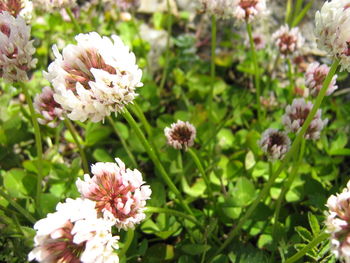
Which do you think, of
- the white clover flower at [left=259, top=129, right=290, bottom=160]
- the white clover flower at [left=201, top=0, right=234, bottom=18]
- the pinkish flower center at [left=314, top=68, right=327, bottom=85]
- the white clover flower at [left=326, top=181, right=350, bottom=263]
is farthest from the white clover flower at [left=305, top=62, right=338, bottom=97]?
the white clover flower at [left=326, top=181, right=350, bottom=263]

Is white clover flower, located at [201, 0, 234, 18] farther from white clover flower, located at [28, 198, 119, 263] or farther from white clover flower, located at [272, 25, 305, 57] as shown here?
white clover flower, located at [28, 198, 119, 263]

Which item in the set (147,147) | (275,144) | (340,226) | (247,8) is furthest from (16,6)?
(340,226)

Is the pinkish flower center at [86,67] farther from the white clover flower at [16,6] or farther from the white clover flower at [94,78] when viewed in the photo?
the white clover flower at [16,6]

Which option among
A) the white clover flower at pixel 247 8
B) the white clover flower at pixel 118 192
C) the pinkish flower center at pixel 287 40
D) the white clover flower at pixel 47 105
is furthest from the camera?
the pinkish flower center at pixel 287 40

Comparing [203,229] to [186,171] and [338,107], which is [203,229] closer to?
[186,171]

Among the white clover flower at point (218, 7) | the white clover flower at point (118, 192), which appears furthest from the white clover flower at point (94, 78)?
the white clover flower at point (218, 7)

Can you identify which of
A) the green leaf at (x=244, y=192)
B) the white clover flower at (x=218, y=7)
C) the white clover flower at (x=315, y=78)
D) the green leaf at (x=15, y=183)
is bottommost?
the green leaf at (x=15, y=183)

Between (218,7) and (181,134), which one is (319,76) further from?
(181,134)
